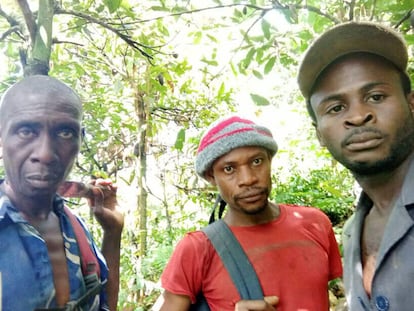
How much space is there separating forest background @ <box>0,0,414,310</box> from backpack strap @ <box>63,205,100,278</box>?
464mm

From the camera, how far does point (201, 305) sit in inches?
74.2

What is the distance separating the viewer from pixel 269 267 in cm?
189

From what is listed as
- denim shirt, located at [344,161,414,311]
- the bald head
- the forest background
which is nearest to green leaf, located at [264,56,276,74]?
the forest background

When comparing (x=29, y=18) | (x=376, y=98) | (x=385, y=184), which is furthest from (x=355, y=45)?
(x=29, y=18)

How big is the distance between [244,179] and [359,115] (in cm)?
71

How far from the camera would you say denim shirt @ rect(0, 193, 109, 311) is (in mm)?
1459

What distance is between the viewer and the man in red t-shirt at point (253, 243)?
1829 mm

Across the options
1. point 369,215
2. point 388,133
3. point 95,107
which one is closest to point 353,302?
point 369,215

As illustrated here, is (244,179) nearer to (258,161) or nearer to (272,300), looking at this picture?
(258,161)

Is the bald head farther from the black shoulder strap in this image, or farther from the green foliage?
the green foliage

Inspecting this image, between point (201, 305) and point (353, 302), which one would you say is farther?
point (201, 305)

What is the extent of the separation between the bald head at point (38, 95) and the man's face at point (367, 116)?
42.1 inches

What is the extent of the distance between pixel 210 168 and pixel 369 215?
2.62 ft

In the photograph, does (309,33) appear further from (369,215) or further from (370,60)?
(369,215)
